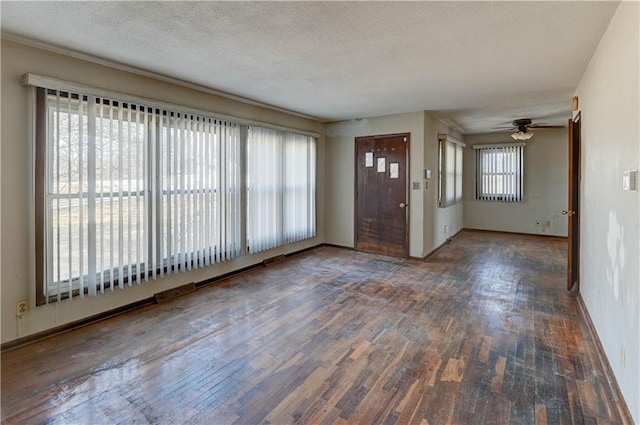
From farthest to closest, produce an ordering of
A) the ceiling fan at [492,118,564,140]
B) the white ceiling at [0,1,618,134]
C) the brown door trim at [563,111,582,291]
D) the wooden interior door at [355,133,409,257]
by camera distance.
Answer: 1. the ceiling fan at [492,118,564,140]
2. the wooden interior door at [355,133,409,257]
3. the brown door trim at [563,111,582,291]
4. the white ceiling at [0,1,618,134]

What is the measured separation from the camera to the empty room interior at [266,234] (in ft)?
6.72

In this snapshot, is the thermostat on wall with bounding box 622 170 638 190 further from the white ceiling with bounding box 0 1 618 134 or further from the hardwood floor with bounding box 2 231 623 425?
the hardwood floor with bounding box 2 231 623 425

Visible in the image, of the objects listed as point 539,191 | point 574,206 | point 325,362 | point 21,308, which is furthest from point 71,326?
point 539,191

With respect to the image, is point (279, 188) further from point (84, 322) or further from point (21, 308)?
point (21, 308)

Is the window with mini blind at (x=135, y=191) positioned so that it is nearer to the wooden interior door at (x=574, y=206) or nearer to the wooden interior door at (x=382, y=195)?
the wooden interior door at (x=382, y=195)

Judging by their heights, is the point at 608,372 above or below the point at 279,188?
below

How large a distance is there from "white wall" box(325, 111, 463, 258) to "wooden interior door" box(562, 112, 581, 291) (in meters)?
1.95

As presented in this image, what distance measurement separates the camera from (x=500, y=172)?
8.02m

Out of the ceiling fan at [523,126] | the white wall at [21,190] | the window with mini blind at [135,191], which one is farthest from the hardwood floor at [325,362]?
the ceiling fan at [523,126]

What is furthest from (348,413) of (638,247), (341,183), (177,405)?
(341,183)

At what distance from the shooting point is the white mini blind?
189 inches

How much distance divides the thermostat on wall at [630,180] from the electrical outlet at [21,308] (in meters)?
4.26

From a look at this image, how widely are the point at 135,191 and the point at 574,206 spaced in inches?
193

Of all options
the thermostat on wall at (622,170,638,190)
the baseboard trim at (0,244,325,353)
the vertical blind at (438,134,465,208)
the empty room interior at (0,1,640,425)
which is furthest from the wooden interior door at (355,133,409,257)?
the thermostat on wall at (622,170,638,190)
